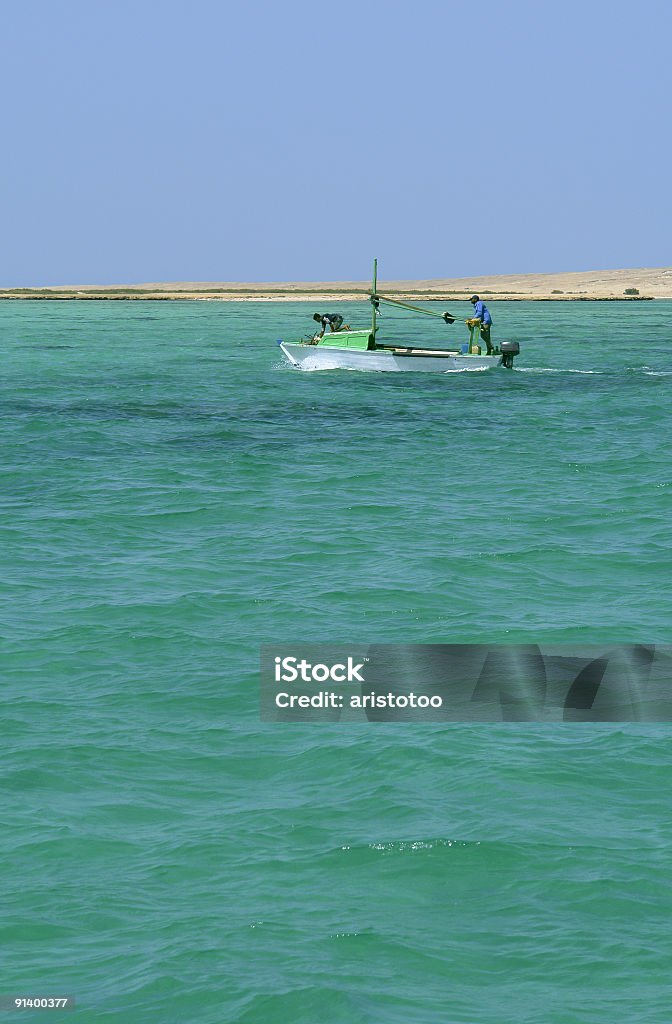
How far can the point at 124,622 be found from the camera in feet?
52.9

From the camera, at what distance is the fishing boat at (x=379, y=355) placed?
50.0 m

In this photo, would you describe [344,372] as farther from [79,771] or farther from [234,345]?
[79,771]

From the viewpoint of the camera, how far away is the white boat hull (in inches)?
1970

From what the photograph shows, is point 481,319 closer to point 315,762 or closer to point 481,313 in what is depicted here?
point 481,313

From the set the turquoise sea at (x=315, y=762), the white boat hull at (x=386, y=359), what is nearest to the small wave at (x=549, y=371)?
the white boat hull at (x=386, y=359)

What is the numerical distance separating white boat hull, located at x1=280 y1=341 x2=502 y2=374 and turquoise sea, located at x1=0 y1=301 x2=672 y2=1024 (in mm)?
19172

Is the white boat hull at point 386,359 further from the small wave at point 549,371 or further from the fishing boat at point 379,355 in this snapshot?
the small wave at point 549,371

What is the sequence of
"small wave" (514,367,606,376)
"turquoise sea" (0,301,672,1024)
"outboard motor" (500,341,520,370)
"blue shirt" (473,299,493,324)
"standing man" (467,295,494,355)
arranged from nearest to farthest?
"turquoise sea" (0,301,672,1024)
"blue shirt" (473,299,493,324)
"standing man" (467,295,494,355)
"outboard motor" (500,341,520,370)
"small wave" (514,367,606,376)

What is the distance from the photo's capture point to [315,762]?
12.0 m

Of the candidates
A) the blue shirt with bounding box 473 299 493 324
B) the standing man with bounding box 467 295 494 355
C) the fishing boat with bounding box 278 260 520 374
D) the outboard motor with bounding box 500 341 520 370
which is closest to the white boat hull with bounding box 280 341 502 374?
the fishing boat with bounding box 278 260 520 374

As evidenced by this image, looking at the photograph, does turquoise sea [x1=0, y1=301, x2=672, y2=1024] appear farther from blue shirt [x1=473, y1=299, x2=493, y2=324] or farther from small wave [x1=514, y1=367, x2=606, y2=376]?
small wave [x1=514, y1=367, x2=606, y2=376]

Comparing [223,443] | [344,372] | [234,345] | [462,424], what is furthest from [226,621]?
[234,345]

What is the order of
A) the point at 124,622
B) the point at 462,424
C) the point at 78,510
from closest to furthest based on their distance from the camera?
the point at 124,622 → the point at 78,510 → the point at 462,424

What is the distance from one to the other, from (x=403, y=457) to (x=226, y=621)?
Answer: 14.6m
